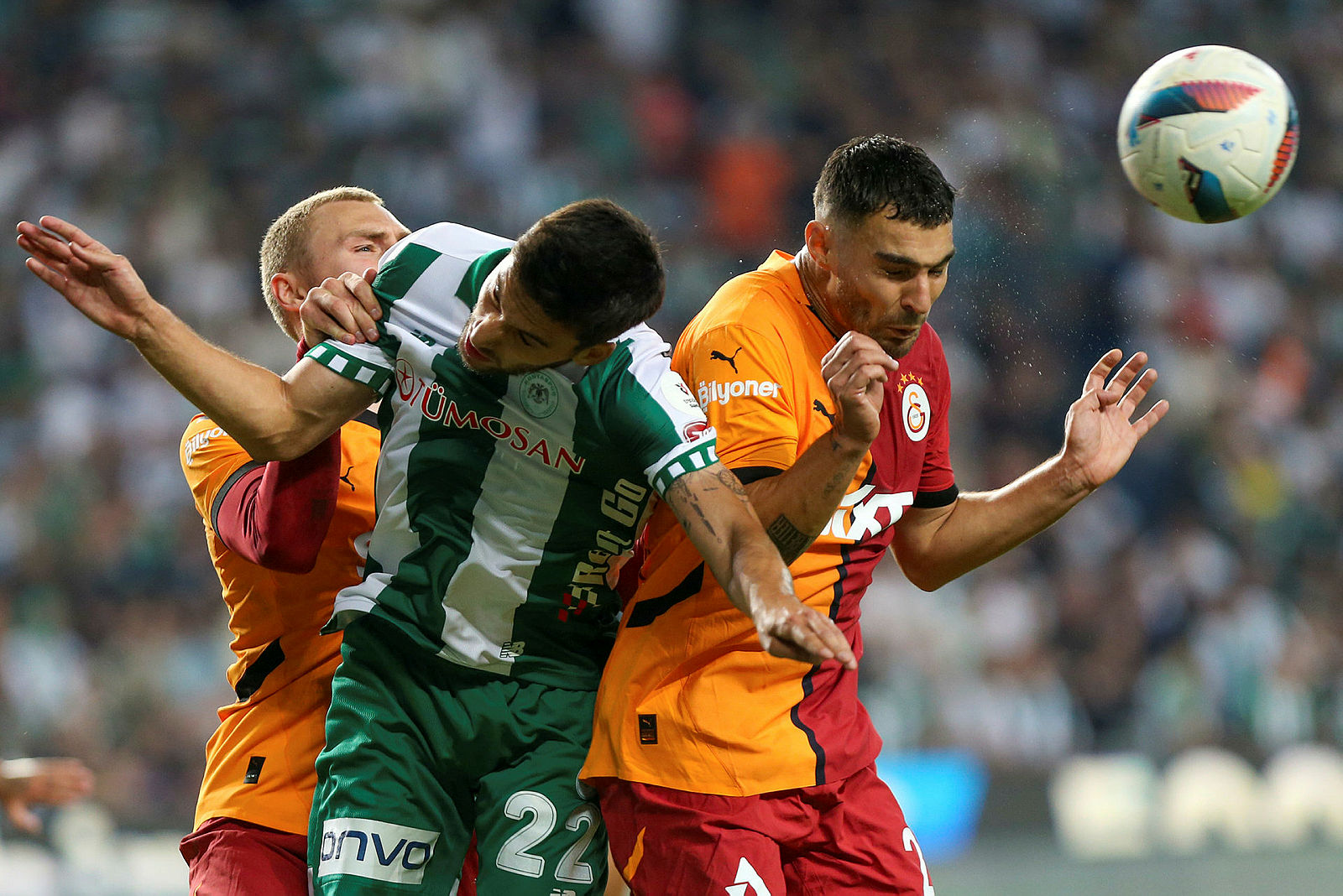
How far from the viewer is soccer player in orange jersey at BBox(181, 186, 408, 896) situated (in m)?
3.31

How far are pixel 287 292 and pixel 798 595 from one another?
5.16 feet

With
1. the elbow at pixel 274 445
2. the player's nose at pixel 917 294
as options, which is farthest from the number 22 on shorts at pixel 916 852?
the elbow at pixel 274 445

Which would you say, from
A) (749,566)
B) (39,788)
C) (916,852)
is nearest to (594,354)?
(749,566)

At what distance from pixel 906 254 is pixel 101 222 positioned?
9235 mm

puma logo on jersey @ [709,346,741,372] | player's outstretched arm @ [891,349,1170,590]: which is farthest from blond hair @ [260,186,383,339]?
player's outstretched arm @ [891,349,1170,590]

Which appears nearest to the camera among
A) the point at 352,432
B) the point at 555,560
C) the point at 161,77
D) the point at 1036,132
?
the point at 555,560

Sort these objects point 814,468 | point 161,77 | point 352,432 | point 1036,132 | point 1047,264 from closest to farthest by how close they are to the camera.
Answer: point 814,468 → point 352,432 → point 1047,264 → point 1036,132 → point 161,77

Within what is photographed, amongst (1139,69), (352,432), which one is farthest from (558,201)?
(352,432)

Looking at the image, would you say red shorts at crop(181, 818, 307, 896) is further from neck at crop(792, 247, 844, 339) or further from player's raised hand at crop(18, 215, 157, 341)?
neck at crop(792, 247, 844, 339)

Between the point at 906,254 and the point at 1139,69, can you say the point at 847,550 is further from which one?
the point at 1139,69

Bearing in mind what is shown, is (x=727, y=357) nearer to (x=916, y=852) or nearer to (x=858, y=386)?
(x=858, y=386)

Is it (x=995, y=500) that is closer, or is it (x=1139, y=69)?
(x=995, y=500)

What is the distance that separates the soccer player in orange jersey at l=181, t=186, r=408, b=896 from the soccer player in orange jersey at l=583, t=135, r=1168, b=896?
2.39ft

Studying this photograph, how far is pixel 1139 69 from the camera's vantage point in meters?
12.4
